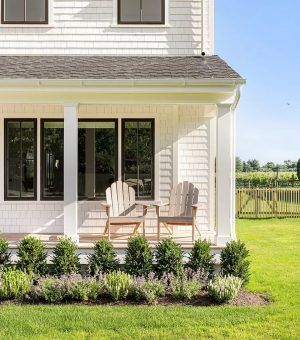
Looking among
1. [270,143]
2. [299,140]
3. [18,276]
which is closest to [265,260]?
[18,276]

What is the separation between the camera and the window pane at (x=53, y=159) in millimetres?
10133

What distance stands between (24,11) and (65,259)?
505cm

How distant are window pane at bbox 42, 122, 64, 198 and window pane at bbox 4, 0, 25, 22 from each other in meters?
2.07

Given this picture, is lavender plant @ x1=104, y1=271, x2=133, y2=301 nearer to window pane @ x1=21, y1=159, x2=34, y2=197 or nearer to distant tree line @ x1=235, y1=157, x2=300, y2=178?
window pane @ x1=21, y1=159, x2=34, y2=197

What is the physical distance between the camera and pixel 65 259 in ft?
25.2

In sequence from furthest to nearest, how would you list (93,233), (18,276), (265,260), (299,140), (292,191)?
(299,140)
(292,191)
(265,260)
(93,233)
(18,276)

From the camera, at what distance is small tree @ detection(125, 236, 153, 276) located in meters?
7.71

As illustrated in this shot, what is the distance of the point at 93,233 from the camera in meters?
10.0

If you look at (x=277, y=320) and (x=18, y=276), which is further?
(x=18, y=276)

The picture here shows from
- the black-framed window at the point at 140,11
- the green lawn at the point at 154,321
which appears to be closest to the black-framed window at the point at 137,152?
the black-framed window at the point at 140,11

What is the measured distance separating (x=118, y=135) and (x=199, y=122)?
157 centimetres

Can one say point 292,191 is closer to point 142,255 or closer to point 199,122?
point 199,122

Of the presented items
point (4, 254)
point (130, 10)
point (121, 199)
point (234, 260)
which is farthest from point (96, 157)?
point (234, 260)

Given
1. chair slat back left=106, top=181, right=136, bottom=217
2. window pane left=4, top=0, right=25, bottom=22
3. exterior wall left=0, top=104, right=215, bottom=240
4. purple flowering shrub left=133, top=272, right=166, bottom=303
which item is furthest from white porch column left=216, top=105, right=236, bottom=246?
window pane left=4, top=0, right=25, bottom=22
